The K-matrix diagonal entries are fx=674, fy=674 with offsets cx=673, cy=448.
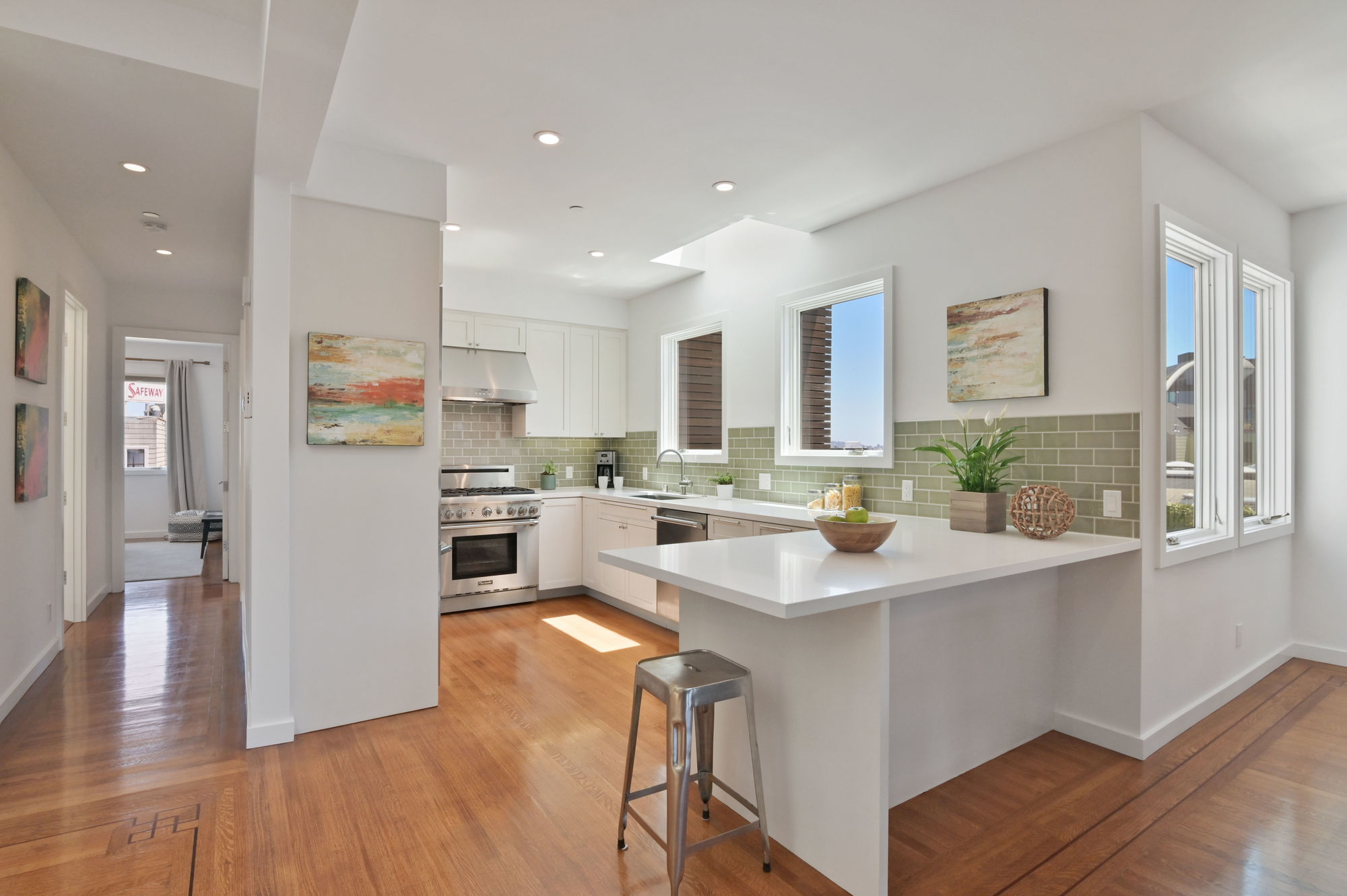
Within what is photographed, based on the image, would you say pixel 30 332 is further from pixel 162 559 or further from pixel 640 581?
pixel 162 559

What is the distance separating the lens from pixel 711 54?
234 centimetres

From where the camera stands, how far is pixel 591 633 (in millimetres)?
4492

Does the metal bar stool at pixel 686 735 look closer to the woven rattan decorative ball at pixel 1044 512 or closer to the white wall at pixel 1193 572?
the woven rattan decorative ball at pixel 1044 512

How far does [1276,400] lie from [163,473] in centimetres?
1126

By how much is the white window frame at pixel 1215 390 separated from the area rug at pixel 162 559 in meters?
7.76

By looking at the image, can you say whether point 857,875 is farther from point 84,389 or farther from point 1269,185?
point 84,389

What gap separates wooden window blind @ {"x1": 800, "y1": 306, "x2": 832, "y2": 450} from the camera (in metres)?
4.25

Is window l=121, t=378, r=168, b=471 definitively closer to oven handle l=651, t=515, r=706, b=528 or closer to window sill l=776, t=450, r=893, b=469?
oven handle l=651, t=515, r=706, b=528

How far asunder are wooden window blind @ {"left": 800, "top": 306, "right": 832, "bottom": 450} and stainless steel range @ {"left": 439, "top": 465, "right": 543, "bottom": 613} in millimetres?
2218

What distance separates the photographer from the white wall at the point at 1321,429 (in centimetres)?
376

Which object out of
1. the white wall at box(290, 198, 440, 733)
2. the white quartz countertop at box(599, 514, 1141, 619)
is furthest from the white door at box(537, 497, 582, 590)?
the white quartz countertop at box(599, 514, 1141, 619)

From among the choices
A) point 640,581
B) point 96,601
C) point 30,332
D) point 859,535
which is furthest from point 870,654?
point 96,601

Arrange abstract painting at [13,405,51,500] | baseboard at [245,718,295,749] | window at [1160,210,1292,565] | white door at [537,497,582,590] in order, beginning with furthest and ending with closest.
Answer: white door at [537,497,582,590] < abstract painting at [13,405,51,500] < window at [1160,210,1292,565] < baseboard at [245,718,295,749]

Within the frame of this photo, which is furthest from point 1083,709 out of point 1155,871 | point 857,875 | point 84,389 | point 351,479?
point 84,389
